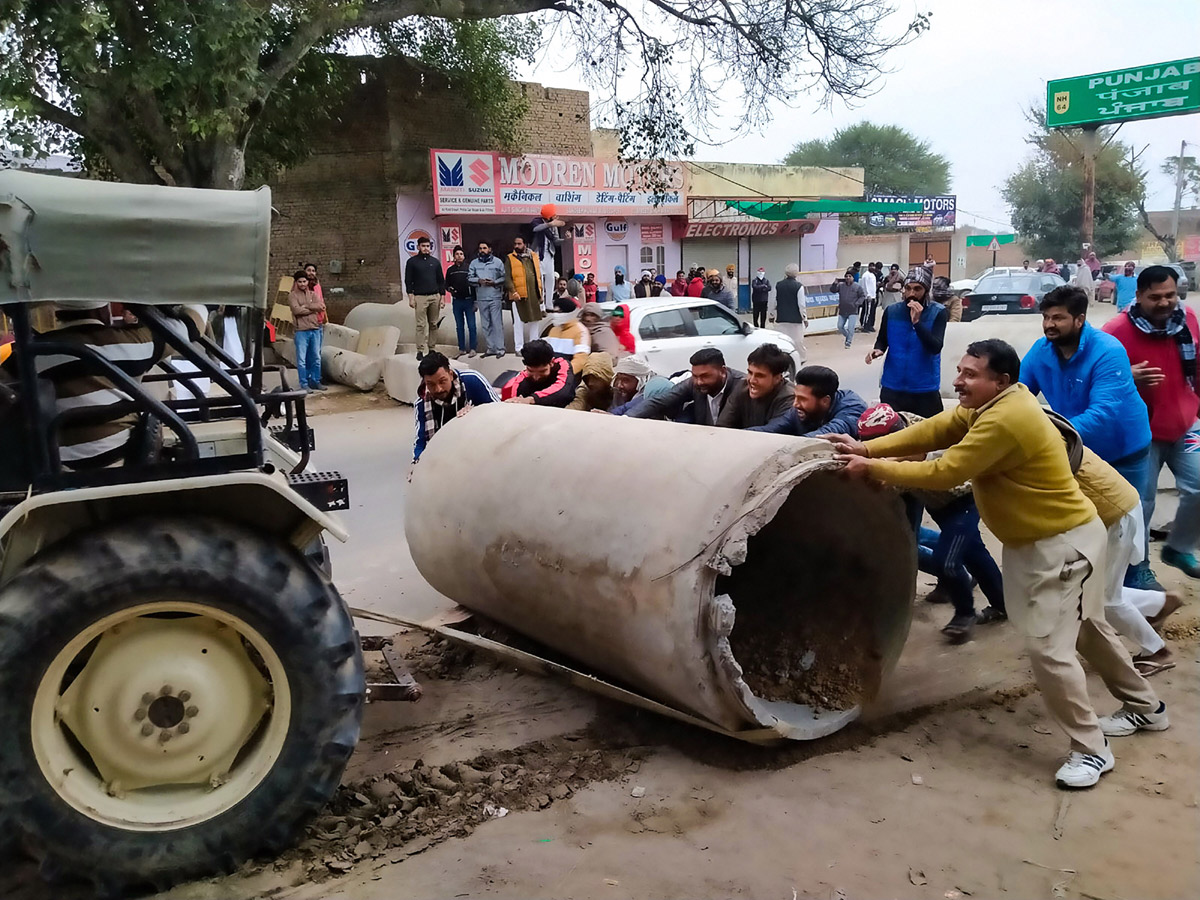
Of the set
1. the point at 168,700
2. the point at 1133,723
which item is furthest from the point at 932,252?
the point at 168,700

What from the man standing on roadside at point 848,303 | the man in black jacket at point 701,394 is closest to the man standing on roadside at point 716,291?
the man standing on roadside at point 848,303

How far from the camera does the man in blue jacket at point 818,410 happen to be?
4.74 m

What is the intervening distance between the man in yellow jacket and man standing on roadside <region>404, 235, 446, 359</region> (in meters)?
11.2

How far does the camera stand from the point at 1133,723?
12.8 ft

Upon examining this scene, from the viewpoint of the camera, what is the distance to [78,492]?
2852 mm

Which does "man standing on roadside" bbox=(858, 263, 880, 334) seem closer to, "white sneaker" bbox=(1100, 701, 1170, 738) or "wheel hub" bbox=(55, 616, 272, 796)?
"white sneaker" bbox=(1100, 701, 1170, 738)

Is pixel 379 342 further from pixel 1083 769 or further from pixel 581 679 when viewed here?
pixel 1083 769

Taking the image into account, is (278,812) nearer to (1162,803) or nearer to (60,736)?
(60,736)

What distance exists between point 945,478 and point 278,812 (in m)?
2.54

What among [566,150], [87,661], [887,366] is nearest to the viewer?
[87,661]

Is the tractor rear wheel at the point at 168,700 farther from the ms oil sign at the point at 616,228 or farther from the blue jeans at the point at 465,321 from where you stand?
the ms oil sign at the point at 616,228

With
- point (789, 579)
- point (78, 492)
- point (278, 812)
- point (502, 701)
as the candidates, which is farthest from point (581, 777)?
point (78, 492)

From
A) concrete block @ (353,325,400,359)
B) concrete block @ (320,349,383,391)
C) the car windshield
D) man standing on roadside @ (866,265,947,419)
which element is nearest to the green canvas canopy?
man standing on roadside @ (866,265,947,419)

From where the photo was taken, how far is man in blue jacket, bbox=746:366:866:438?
15.5 feet
